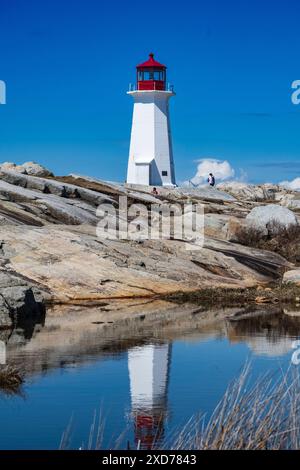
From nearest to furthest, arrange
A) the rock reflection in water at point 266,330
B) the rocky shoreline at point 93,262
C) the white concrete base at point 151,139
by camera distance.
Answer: the rock reflection in water at point 266,330 < the rocky shoreline at point 93,262 < the white concrete base at point 151,139

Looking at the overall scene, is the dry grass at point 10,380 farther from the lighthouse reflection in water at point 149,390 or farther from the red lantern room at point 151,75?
the red lantern room at point 151,75

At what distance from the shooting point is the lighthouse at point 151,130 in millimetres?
74688

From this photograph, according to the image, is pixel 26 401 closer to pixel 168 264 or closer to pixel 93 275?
pixel 93 275

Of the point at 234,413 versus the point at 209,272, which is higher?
the point at 209,272

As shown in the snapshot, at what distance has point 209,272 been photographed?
3569 cm

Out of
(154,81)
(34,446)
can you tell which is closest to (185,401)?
(34,446)

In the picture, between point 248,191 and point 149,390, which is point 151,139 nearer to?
point 248,191

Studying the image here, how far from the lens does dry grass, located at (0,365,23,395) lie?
1758 cm

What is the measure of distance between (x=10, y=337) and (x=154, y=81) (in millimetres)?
53460

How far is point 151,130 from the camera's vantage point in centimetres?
7506

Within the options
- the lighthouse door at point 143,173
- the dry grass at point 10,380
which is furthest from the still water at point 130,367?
the lighthouse door at point 143,173

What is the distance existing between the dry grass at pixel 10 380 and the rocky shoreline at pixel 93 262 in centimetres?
836

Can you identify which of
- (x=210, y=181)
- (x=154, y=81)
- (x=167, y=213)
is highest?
(x=154, y=81)
